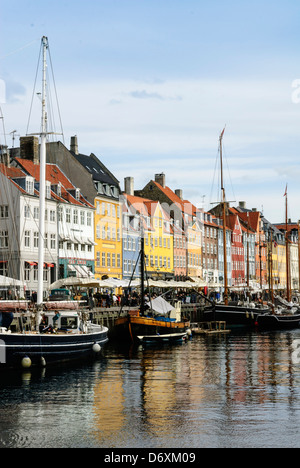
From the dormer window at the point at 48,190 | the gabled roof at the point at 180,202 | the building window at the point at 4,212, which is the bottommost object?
the building window at the point at 4,212

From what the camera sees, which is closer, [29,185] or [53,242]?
[29,185]

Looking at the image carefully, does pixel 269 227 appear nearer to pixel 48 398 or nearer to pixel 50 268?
pixel 50 268

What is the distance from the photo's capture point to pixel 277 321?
68.4 meters

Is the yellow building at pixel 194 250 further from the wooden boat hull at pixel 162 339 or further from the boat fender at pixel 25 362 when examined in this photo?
the boat fender at pixel 25 362

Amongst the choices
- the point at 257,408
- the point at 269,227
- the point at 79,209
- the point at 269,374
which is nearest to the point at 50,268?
the point at 79,209

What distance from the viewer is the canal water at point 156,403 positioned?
17.7 metres

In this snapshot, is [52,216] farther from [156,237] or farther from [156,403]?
[156,403]

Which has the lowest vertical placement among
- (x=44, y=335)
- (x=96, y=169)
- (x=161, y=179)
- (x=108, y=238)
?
(x=44, y=335)

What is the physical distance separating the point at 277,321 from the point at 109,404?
156 feet

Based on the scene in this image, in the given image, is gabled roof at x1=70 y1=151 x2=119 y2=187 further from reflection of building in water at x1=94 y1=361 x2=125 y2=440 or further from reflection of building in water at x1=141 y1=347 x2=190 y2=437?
reflection of building in water at x1=94 y1=361 x2=125 y2=440

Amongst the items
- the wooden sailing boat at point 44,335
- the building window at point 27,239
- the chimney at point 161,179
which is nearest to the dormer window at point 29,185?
the building window at point 27,239

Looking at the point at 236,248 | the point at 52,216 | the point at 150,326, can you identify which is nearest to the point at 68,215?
the point at 52,216

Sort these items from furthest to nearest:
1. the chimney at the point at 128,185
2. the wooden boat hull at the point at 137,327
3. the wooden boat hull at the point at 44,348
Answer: the chimney at the point at 128,185
the wooden boat hull at the point at 137,327
the wooden boat hull at the point at 44,348

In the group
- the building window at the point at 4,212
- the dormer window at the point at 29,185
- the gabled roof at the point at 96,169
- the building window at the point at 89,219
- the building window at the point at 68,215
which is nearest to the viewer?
the building window at the point at 4,212
